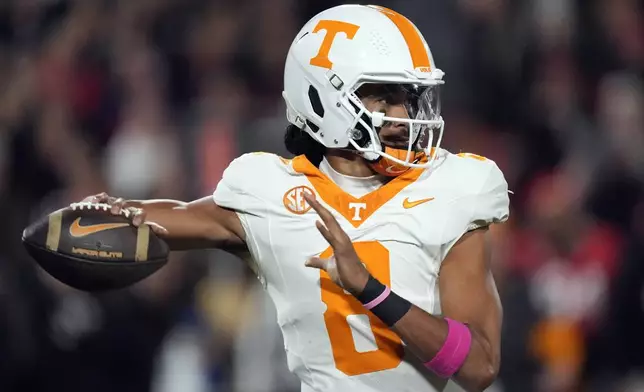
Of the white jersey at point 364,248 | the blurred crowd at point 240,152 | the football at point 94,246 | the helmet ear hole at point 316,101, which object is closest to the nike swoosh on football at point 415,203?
the white jersey at point 364,248

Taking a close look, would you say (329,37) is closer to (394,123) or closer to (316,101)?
(316,101)

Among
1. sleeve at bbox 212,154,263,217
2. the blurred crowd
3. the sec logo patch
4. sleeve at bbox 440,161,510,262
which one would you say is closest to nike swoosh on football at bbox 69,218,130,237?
sleeve at bbox 212,154,263,217

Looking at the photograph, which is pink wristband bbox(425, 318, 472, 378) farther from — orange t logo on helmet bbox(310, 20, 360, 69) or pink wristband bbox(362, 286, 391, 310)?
orange t logo on helmet bbox(310, 20, 360, 69)

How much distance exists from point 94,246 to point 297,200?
526 mm

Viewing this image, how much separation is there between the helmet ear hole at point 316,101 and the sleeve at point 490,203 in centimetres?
45

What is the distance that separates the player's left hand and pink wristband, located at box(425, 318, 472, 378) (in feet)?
0.75

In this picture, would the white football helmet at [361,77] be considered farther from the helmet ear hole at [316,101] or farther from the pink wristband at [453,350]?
the pink wristband at [453,350]

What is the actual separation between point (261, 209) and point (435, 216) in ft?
1.44

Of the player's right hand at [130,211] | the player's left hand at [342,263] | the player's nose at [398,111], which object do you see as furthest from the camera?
the player's right hand at [130,211]

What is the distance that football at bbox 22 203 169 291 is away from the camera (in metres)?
3.05

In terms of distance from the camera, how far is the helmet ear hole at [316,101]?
10.0 feet

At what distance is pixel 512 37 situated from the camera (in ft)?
21.4

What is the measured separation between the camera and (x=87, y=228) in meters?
3.07

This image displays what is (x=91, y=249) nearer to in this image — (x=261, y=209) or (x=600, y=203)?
(x=261, y=209)
